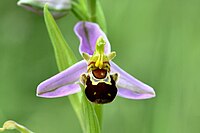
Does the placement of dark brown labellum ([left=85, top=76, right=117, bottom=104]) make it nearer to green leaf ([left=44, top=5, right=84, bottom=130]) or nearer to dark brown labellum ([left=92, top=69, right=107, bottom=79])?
dark brown labellum ([left=92, top=69, right=107, bottom=79])

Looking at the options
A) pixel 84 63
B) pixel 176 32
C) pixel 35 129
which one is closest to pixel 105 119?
pixel 35 129

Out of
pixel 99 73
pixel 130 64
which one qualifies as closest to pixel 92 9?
pixel 99 73

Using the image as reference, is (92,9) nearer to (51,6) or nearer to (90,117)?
(51,6)

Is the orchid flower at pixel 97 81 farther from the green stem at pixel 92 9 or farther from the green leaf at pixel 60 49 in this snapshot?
the green stem at pixel 92 9

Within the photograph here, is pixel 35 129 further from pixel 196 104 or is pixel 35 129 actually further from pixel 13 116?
pixel 196 104

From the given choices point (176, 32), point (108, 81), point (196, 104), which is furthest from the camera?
point (176, 32)

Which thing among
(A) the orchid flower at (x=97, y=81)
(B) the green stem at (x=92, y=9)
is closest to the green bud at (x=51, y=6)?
(B) the green stem at (x=92, y=9)

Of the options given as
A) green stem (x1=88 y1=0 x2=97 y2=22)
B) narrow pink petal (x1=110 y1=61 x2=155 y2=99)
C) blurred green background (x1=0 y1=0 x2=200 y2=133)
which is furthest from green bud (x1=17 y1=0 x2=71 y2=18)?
blurred green background (x1=0 y1=0 x2=200 y2=133)
